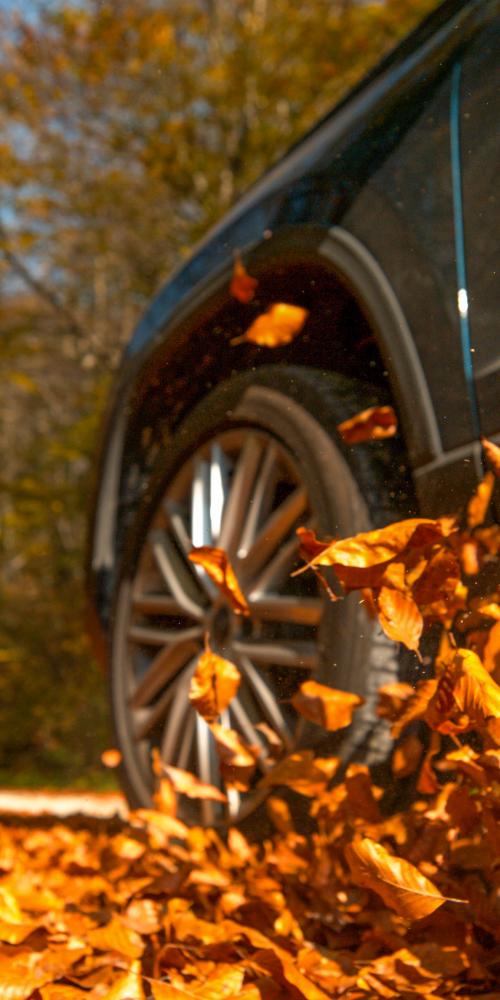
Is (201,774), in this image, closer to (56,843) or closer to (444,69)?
(56,843)

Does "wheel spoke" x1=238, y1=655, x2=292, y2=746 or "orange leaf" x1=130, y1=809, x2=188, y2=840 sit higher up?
"wheel spoke" x1=238, y1=655, x2=292, y2=746

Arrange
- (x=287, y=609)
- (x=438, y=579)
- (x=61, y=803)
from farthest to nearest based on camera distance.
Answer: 1. (x=61, y=803)
2. (x=287, y=609)
3. (x=438, y=579)

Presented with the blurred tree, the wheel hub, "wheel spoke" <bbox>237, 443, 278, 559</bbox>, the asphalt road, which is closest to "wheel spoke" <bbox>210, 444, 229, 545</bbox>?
the wheel hub

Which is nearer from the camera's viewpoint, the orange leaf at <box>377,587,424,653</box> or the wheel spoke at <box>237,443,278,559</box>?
the orange leaf at <box>377,587,424,653</box>

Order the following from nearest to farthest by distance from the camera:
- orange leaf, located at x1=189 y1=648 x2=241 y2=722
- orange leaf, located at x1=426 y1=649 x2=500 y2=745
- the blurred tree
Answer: orange leaf, located at x1=426 y1=649 x2=500 y2=745
orange leaf, located at x1=189 y1=648 x2=241 y2=722
the blurred tree

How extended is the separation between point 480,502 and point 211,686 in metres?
0.42

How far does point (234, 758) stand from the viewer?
1.48 meters

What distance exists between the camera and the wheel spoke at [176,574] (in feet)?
6.82

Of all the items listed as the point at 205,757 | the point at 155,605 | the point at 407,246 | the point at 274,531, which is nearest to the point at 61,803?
the point at 155,605

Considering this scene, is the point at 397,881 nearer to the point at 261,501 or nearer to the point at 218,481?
the point at 261,501

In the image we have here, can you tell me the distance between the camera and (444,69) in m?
1.43

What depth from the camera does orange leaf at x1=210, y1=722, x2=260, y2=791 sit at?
1.46m

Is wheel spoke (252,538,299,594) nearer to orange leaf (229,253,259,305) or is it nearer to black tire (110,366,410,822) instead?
black tire (110,366,410,822)

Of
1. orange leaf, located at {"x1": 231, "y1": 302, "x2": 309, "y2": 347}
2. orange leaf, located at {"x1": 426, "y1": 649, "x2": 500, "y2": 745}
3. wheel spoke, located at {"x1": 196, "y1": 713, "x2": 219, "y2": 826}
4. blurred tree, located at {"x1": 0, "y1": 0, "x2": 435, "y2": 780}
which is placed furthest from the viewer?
blurred tree, located at {"x1": 0, "y1": 0, "x2": 435, "y2": 780}
